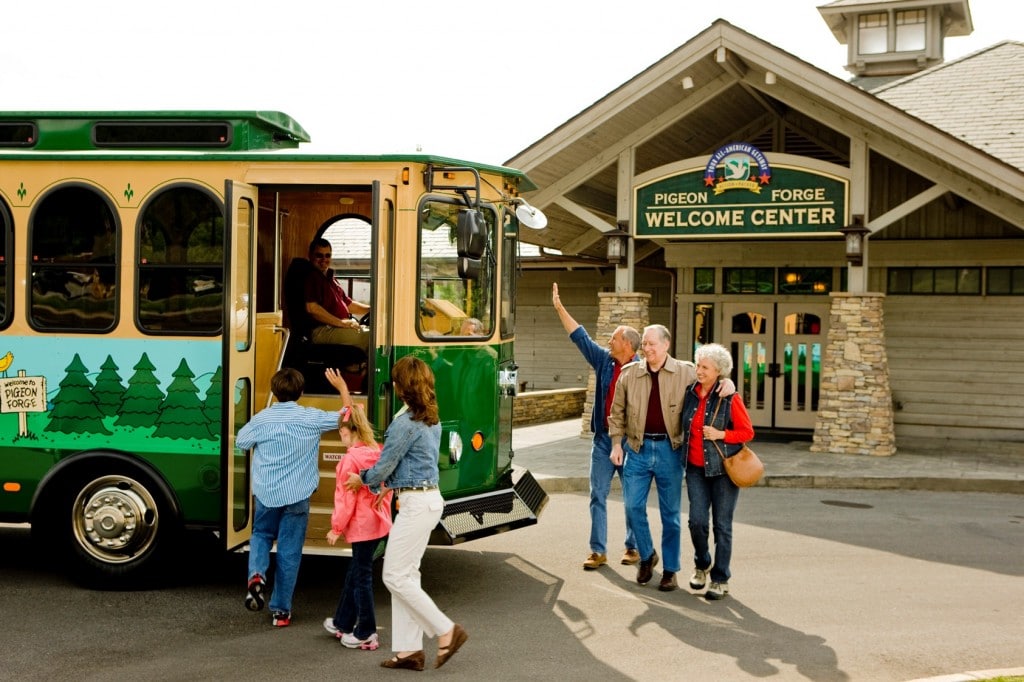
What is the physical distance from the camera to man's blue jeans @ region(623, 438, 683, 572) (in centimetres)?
812

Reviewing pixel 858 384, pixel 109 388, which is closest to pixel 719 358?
pixel 109 388

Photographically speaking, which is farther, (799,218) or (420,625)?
(799,218)

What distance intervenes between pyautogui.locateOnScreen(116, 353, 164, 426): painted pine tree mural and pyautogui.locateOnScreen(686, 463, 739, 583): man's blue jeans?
373cm

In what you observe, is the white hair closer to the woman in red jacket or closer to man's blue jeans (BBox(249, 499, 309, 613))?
the woman in red jacket

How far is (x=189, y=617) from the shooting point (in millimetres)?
7266

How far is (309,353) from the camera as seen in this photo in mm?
8602

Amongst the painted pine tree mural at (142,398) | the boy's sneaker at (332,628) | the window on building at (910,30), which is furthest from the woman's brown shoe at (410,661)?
the window on building at (910,30)

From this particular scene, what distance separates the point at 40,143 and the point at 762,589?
6.13 metres

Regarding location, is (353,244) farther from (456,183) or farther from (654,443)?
(654,443)

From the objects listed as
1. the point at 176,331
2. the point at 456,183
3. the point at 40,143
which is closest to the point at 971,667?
the point at 456,183

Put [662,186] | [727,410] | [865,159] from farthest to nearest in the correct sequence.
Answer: [662,186] → [865,159] → [727,410]

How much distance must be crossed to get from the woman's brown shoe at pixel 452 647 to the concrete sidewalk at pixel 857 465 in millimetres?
6849

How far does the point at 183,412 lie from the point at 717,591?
391cm

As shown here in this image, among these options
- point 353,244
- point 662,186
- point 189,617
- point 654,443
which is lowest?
point 189,617
